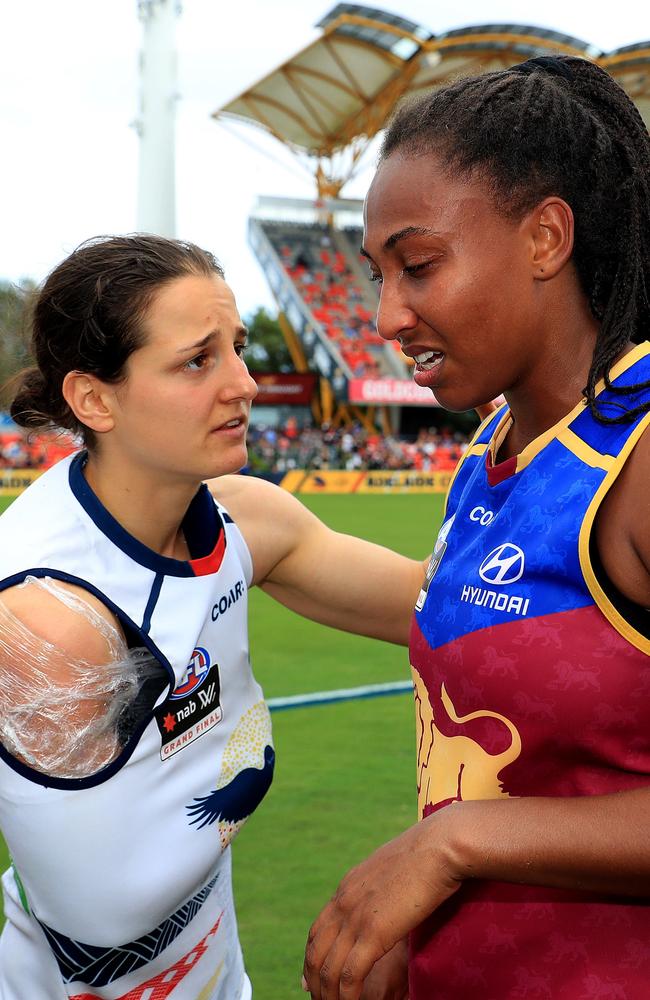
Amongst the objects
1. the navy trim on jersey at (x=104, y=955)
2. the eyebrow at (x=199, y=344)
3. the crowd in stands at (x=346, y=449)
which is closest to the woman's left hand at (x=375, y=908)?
the navy trim on jersey at (x=104, y=955)

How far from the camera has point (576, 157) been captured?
1.39m

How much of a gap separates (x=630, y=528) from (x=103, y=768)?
99 cm

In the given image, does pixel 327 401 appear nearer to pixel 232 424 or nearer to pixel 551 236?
pixel 232 424

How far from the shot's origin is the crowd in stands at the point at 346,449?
96.0 feet

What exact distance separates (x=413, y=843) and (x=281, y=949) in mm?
2395

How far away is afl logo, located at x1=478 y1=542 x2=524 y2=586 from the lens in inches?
53.6

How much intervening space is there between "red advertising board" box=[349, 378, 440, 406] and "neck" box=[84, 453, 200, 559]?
34.7 m

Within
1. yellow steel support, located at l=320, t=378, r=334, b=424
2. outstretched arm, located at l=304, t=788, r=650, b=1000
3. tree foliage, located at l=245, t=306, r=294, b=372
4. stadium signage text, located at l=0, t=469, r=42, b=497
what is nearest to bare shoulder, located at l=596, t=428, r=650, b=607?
outstretched arm, located at l=304, t=788, r=650, b=1000

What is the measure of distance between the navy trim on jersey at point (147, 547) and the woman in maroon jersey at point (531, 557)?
0.58 metres

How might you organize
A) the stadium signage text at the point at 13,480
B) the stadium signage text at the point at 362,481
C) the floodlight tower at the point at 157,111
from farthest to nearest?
the stadium signage text at the point at 362,481 < the stadium signage text at the point at 13,480 < the floodlight tower at the point at 157,111

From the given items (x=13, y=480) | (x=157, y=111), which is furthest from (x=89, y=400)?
(x=13, y=480)

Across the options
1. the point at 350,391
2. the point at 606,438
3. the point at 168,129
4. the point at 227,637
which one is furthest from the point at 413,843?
the point at 350,391

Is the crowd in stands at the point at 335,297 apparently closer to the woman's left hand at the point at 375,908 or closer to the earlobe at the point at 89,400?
the earlobe at the point at 89,400

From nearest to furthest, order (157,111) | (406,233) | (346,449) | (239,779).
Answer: (406,233) → (239,779) → (157,111) → (346,449)
